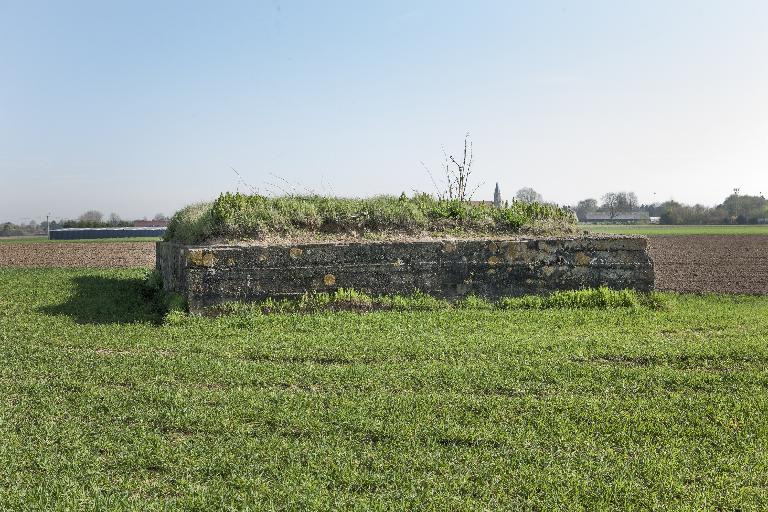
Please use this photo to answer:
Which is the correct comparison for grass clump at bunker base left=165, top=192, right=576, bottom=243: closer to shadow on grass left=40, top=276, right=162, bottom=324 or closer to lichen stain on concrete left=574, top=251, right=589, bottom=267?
lichen stain on concrete left=574, top=251, right=589, bottom=267

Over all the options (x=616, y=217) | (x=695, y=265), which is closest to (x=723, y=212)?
(x=616, y=217)

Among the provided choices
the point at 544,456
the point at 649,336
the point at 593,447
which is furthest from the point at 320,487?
the point at 649,336

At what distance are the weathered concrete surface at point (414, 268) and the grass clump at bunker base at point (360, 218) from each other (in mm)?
737

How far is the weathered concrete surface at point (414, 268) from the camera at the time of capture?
29.4 ft

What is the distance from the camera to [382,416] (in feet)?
15.5

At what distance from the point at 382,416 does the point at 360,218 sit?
5932 mm

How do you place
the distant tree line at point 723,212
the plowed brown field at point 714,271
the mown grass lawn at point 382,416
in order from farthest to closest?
the distant tree line at point 723,212 → the plowed brown field at point 714,271 → the mown grass lawn at point 382,416

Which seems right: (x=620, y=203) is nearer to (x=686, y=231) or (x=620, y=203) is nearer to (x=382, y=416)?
(x=686, y=231)

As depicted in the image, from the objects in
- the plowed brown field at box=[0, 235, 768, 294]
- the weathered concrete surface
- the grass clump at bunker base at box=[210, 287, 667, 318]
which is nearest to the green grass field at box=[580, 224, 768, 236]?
the plowed brown field at box=[0, 235, 768, 294]

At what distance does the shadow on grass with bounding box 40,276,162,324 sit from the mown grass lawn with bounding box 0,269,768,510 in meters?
0.72

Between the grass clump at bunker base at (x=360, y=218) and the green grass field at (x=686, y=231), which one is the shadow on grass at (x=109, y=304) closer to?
the grass clump at bunker base at (x=360, y=218)

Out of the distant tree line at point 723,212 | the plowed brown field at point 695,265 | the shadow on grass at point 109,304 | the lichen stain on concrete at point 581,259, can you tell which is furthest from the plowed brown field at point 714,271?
the distant tree line at point 723,212

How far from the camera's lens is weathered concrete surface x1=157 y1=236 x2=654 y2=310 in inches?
353

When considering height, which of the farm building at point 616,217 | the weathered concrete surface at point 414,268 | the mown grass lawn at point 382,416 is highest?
the farm building at point 616,217
